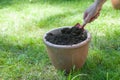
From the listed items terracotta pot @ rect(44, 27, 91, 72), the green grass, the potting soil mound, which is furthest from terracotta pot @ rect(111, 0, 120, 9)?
terracotta pot @ rect(44, 27, 91, 72)

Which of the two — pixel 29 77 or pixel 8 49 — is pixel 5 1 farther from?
pixel 29 77

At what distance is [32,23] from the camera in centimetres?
377

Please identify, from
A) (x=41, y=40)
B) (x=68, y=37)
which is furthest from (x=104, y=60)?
(x=41, y=40)

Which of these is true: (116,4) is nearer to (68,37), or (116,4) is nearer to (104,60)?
(104,60)

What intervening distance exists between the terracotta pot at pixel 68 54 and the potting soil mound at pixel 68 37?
0.28 feet

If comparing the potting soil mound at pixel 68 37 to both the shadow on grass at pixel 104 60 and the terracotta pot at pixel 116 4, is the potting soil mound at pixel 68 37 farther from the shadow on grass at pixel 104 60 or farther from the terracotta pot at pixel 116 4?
the terracotta pot at pixel 116 4

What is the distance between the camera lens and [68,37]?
2564mm

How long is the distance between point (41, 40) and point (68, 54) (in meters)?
0.91

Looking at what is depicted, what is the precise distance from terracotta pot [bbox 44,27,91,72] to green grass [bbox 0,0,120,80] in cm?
9

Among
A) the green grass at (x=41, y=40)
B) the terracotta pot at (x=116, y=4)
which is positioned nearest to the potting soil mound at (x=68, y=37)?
the green grass at (x=41, y=40)

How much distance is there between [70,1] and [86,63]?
186 cm

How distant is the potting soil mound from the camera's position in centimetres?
252

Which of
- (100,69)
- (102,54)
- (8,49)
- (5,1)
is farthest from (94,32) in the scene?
(5,1)

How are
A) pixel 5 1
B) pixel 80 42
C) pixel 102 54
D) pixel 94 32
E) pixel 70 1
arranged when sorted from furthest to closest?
pixel 5 1 < pixel 70 1 < pixel 94 32 < pixel 102 54 < pixel 80 42
